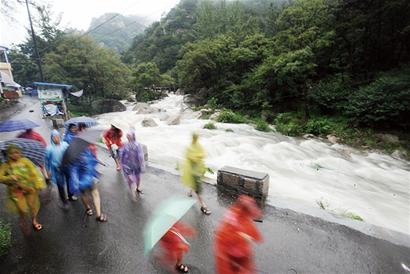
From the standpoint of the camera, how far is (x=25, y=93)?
3975 cm

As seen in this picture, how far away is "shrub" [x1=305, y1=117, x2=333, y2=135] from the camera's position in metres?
15.7

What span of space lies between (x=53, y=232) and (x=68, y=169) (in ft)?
3.95

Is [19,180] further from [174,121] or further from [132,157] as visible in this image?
[174,121]

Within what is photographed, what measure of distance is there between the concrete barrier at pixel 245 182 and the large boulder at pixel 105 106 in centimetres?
2553

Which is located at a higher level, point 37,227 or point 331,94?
point 331,94

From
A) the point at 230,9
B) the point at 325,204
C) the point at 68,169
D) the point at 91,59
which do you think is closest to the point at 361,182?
the point at 325,204

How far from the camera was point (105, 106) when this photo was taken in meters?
28.2

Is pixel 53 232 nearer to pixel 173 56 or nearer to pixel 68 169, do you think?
pixel 68 169

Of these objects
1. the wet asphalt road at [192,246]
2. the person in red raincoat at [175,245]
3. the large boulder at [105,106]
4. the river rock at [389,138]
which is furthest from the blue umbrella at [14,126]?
the large boulder at [105,106]

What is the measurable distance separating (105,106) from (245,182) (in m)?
26.5

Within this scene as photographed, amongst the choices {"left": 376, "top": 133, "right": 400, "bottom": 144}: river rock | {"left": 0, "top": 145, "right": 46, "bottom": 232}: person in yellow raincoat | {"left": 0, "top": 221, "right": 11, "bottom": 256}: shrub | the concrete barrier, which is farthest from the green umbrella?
{"left": 376, "top": 133, "right": 400, "bottom": 144}: river rock

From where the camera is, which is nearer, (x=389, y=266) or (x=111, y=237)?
(x=389, y=266)

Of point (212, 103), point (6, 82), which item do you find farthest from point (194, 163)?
point (6, 82)

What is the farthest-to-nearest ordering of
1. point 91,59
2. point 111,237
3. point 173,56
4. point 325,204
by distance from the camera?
point 173,56, point 91,59, point 325,204, point 111,237
